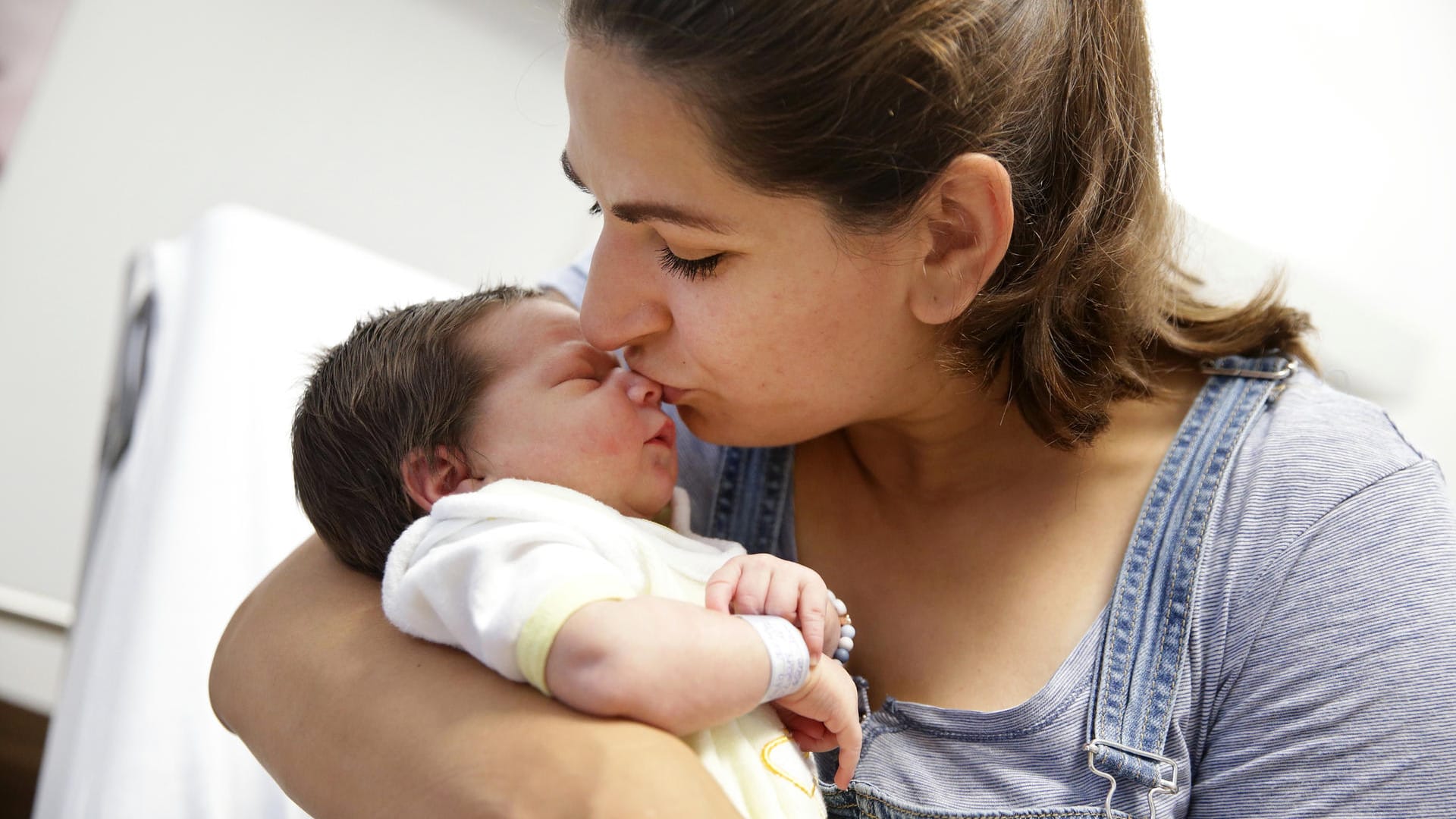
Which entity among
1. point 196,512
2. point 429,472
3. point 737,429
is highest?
point 737,429

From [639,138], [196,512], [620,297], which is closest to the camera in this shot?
[639,138]

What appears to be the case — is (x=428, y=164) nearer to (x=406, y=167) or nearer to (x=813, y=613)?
(x=406, y=167)

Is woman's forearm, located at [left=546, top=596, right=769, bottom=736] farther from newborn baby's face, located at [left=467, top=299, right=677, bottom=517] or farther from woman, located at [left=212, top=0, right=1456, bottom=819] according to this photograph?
newborn baby's face, located at [left=467, top=299, right=677, bottom=517]

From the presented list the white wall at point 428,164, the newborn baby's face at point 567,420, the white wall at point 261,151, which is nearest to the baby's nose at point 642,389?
the newborn baby's face at point 567,420

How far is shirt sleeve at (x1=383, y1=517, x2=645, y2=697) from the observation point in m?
0.92

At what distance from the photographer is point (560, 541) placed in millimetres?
1005

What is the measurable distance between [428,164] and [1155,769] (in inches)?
89.5

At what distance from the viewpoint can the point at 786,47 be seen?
98cm

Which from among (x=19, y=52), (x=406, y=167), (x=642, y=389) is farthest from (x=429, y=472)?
(x=19, y=52)

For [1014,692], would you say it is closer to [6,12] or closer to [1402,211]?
[1402,211]

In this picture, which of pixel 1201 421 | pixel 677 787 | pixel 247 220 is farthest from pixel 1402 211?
pixel 247 220

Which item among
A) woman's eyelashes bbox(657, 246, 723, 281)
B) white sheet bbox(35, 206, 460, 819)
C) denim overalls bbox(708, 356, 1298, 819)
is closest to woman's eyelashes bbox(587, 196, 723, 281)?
woman's eyelashes bbox(657, 246, 723, 281)

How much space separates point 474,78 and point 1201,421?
217cm

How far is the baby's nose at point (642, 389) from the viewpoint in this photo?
3.99 feet
